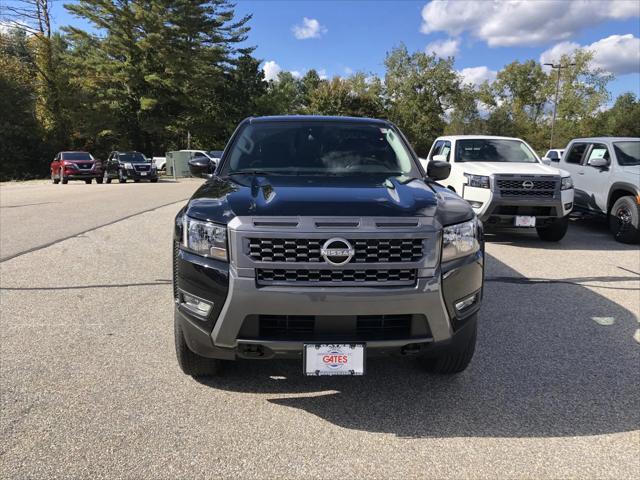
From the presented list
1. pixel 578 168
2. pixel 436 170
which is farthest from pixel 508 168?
pixel 436 170

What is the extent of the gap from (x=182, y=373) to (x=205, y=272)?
1135 millimetres

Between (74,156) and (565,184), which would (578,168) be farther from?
(74,156)

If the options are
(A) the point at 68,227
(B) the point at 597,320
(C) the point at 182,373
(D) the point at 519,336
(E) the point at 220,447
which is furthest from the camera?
(A) the point at 68,227

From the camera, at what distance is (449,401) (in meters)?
3.24

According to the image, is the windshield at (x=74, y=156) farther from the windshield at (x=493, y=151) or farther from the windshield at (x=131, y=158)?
the windshield at (x=493, y=151)

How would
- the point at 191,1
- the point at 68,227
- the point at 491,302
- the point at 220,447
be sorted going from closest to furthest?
the point at 220,447 < the point at 491,302 < the point at 68,227 < the point at 191,1

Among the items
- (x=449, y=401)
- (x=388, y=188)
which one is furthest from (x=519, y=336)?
(x=388, y=188)

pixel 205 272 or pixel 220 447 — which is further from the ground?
pixel 205 272

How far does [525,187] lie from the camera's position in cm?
832

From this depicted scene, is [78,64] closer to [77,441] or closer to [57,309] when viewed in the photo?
[57,309]

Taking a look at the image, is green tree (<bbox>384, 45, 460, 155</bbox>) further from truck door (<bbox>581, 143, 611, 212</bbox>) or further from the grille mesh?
the grille mesh

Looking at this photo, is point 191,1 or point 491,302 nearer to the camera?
point 491,302

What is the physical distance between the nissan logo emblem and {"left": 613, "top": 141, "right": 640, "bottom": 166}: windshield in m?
8.53

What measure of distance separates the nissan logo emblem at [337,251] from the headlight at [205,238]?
21.5 inches
